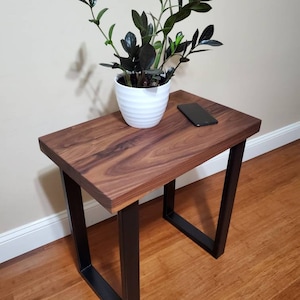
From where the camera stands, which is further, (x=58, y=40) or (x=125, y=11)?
(x=125, y=11)

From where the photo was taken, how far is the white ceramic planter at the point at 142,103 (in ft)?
3.41

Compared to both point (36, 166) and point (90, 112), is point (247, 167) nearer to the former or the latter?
point (90, 112)

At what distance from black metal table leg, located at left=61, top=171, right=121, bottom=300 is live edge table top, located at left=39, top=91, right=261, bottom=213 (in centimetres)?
17

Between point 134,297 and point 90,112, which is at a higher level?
point 90,112

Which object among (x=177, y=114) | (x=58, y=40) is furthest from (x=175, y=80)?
(x=58, y=40)

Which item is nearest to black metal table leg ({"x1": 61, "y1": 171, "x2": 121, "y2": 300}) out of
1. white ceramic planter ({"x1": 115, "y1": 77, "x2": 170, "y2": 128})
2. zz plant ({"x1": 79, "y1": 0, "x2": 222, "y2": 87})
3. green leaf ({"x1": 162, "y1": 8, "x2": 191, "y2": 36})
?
white ceramic planter ({"x1": 115, "y1": 77, "x2": 170, "y2": 128})

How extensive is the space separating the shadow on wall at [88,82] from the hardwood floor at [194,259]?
24.1 inches

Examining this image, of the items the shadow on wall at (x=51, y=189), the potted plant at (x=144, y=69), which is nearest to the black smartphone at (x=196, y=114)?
the potted plant at (x=144, y=69)

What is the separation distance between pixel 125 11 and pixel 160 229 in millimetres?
1020

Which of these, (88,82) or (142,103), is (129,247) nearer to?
(142,103)

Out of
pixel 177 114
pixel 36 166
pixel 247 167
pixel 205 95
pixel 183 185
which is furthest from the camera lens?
pixel 247 167

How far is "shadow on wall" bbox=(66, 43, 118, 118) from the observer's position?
4.18 feet

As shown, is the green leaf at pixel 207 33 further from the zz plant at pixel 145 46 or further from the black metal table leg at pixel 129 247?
the black metal table leg at pixel 129 247

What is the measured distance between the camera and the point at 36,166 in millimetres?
1374
